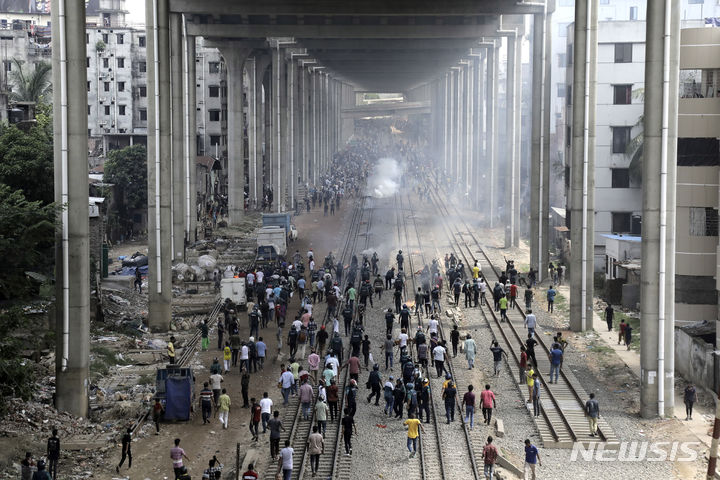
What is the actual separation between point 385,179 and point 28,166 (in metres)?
68.8

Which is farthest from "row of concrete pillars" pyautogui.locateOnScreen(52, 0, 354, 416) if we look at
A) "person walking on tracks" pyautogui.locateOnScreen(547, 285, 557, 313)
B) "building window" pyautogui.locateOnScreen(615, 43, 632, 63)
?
"building window" pyautogui.locateOnScreen(615, 43, 632, 63)

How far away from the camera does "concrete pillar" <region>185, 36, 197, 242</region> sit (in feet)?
195

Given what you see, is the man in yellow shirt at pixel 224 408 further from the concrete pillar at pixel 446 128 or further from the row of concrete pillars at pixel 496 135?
the concrete pillar at pixel 446 128

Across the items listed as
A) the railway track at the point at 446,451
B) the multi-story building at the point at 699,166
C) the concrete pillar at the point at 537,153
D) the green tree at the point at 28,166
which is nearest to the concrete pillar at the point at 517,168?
the concrete pillar at the point at 537,153

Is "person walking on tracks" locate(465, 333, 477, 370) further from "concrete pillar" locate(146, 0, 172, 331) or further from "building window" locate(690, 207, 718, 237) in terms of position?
"concrete pillar" locate(146, 0, 172, 331)

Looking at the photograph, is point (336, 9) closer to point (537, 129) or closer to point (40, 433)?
point (537, 129)

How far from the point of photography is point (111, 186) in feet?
198

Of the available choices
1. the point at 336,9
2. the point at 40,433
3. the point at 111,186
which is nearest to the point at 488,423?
the point at 40,433

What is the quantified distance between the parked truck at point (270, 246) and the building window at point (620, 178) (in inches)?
707

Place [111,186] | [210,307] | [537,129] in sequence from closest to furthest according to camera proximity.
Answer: [210,307] → [537,129] → [111,186]

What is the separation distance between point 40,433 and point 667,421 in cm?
1618

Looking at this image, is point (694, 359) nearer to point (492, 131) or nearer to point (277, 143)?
point (492, 131)

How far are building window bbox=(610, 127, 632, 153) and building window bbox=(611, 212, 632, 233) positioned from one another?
3409 mm

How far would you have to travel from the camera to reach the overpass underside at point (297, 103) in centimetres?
2603
